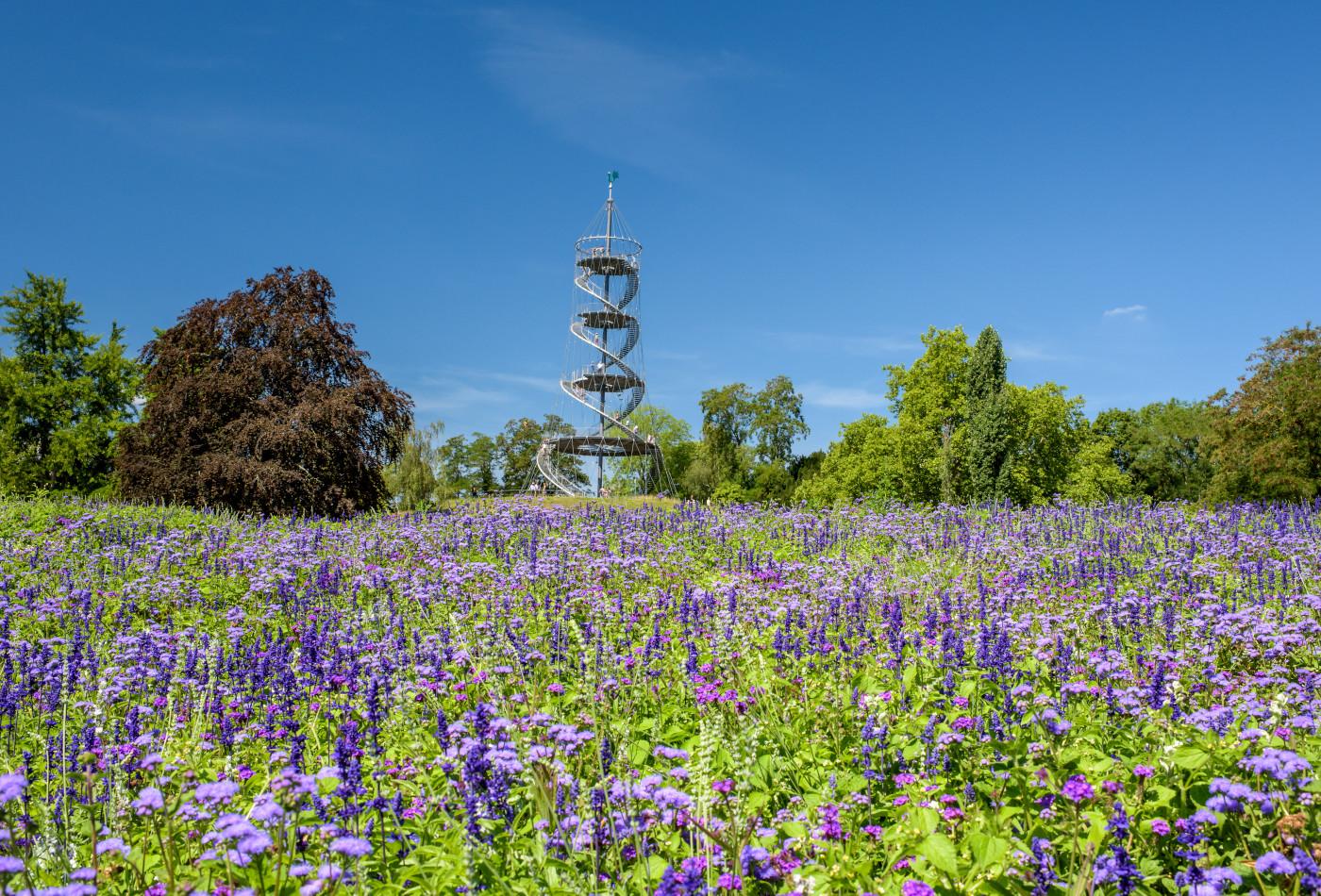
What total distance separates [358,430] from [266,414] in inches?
97.5

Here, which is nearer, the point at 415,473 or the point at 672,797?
the point at 672,797

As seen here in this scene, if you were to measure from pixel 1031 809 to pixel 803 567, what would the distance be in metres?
5.98

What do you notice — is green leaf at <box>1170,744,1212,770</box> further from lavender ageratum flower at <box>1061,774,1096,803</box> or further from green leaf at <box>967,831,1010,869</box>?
green leaf at <box>967,831,1010,869</box>

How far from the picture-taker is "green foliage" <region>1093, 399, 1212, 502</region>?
58.6m

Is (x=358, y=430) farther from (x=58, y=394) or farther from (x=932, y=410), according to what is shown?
(x=932, y=410)

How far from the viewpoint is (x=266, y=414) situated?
22688 millimetres

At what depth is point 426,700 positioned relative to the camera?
231 inches

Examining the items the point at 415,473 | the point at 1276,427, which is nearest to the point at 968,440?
the point at 1276,427

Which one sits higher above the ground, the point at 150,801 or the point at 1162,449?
the point at 1162,449

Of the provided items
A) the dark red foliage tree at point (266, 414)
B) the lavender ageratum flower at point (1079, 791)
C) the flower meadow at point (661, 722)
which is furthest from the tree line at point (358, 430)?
the lavender ageratum flower at point (1079, 791)

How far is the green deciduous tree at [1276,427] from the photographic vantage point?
31125mm

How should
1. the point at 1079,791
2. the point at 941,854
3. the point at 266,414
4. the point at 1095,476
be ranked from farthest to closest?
the point at 1095,476, the point at 266,414, the point at 1079,791, the point at 941,854

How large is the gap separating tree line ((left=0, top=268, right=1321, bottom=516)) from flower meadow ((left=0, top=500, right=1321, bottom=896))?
11539 millimetres

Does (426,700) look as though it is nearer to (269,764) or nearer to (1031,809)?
(269,764)
